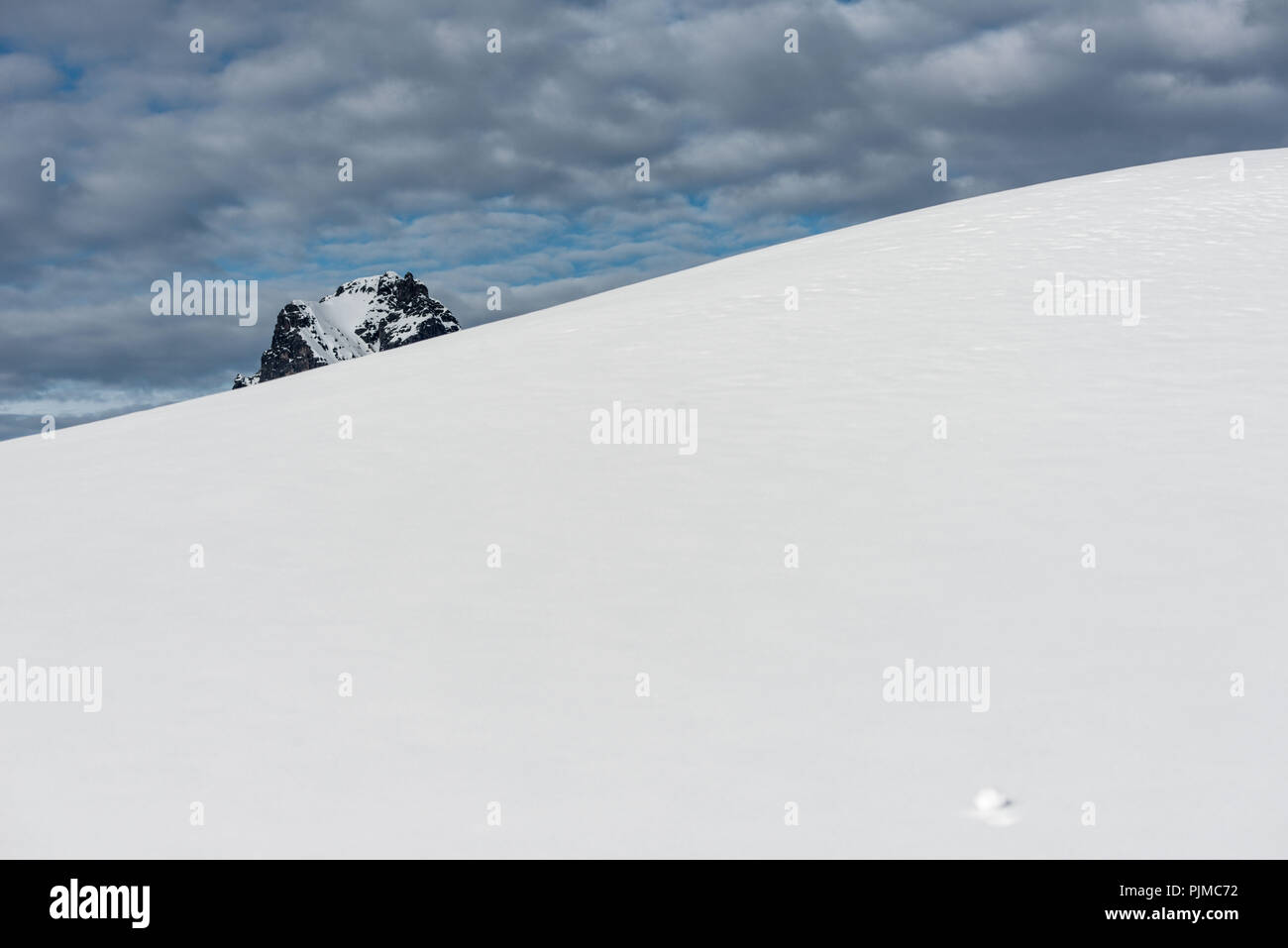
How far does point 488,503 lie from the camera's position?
27.0 feet

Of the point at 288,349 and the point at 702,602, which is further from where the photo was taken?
the point at 288,349

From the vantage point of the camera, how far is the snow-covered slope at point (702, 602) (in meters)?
4.62

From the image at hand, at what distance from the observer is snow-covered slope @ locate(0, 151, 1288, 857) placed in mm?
4625

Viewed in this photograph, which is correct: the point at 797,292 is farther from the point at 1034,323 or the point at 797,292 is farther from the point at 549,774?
the point at 549,774

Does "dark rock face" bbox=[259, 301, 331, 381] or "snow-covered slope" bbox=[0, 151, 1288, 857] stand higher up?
"dark rock face" bbox=[259, 301, 331, 381]

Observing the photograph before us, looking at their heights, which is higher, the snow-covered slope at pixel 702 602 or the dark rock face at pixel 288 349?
the dark rock face at pixel 288 349

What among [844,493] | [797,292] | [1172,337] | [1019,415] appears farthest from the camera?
[797,292]

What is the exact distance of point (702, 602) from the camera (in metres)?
6.43

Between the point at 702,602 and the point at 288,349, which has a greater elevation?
the point at 288,349

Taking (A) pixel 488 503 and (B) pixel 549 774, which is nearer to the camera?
(B) pixel 549 774

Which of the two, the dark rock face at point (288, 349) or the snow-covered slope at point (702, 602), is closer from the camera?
the snow-covered slope at point (702, 602)

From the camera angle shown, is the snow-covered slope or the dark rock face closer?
the snow-covered slope
